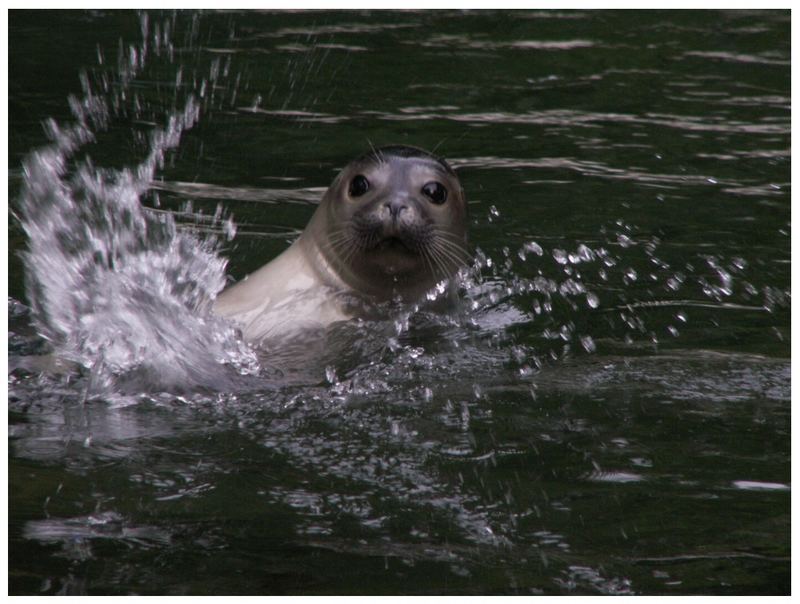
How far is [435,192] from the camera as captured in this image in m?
6.06

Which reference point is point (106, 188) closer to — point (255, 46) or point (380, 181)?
point (380, 181)

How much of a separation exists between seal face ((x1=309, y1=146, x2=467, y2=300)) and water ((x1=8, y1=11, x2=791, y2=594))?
0.23 m

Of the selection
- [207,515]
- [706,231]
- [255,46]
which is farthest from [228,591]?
[255,46]

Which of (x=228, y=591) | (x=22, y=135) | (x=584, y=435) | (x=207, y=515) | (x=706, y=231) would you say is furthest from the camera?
(x=22, y=135)

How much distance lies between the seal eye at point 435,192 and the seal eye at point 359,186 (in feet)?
0.86

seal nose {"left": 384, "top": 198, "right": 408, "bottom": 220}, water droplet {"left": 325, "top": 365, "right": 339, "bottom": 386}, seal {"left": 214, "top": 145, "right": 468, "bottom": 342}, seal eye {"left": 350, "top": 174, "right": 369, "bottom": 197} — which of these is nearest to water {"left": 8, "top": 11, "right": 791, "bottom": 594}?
water droplet {"left": 325, "top": 365, "right": 339, "bottom": 386}

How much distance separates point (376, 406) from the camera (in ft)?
16.1

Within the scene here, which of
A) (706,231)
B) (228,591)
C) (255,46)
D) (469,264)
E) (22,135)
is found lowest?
(228,591)

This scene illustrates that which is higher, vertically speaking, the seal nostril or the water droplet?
the seal nostril

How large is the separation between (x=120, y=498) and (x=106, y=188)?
4.09 metres

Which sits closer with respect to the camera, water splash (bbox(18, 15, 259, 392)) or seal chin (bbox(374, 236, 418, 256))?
water splash (bbox(18, 15, 259, 392))

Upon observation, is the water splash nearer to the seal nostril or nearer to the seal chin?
the seal chin

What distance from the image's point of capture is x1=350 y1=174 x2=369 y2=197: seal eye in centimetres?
604

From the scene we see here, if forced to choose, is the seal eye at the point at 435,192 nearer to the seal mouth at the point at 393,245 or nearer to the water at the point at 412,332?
the seal mouth at the point at 393,245
